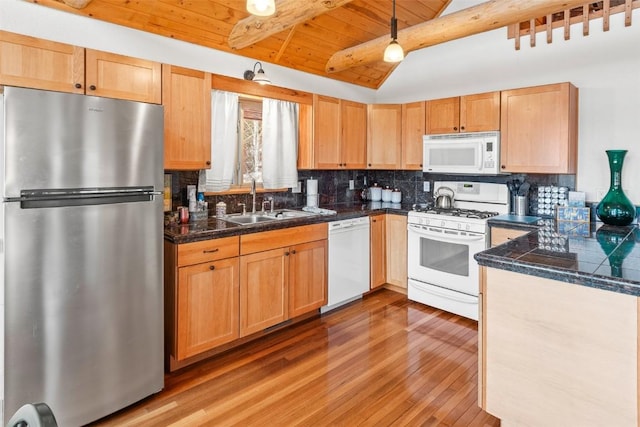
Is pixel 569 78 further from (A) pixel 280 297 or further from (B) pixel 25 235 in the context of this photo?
(B) pixel 25 235

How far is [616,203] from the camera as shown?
2.74m

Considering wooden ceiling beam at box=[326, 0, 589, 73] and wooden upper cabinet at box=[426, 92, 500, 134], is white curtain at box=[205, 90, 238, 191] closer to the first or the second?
wooden ceiling beam at box=[326, 0, 589, 73]

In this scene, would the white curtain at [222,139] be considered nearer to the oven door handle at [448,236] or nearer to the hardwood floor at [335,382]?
the hardwood floor at [335,382]

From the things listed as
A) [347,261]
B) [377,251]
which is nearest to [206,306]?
[347,261]

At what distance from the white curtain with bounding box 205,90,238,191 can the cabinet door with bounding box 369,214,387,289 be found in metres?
1.62

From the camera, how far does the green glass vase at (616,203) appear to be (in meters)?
2.71

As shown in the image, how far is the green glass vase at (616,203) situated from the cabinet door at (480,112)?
0.98 m

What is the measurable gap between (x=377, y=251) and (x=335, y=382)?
6.00 ft

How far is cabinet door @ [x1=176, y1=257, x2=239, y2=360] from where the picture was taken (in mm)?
2514

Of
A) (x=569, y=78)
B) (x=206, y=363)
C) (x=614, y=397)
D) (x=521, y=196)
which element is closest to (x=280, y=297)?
(x=206, y=363)

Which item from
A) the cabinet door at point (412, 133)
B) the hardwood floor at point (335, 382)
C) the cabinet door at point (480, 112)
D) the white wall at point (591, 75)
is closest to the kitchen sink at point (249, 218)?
the hardwood floor at point (335, 382)

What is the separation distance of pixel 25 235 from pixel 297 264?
195 centimetres

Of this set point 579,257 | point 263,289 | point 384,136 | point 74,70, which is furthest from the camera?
point 384,136

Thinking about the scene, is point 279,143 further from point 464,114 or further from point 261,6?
point 261,6
